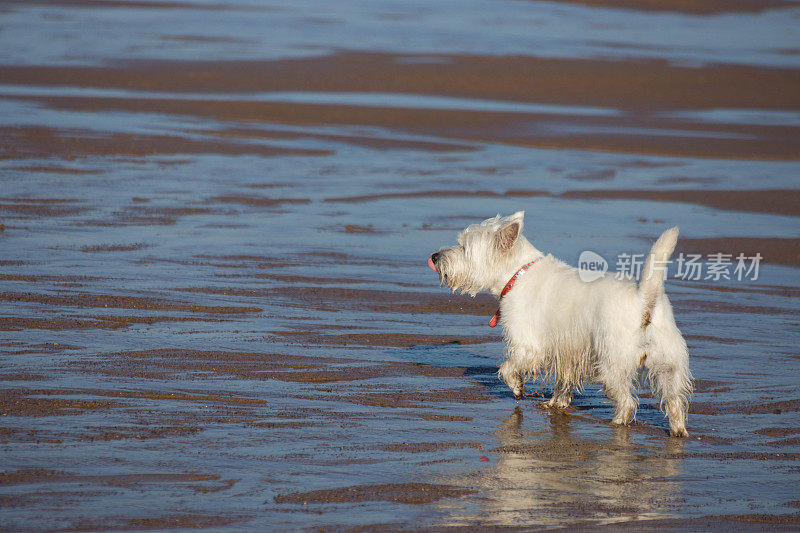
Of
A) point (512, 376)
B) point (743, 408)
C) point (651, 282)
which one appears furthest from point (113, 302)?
point (743, 408)

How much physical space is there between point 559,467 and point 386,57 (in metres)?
25.3

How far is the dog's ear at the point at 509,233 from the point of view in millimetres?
7516

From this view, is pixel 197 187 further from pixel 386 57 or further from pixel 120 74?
pixel 386 57

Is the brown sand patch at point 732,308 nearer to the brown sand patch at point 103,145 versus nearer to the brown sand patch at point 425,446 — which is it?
the brown sand patch at point 425,446

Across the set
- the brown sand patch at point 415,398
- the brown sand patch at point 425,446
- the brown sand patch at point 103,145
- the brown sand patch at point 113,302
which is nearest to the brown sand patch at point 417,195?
→ the brown sand patch at point 103,145

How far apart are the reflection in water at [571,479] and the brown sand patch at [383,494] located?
8.2 inches

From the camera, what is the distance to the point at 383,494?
5.86 meters

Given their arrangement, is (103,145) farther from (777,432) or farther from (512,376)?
(777,432)

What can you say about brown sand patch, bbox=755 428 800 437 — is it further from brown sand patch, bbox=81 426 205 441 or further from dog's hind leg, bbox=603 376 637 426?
brown sand patch, bbox=81 426 205 441

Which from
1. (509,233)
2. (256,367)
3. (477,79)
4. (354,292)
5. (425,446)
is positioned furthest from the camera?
(477,79)

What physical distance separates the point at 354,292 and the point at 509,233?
3210 mm

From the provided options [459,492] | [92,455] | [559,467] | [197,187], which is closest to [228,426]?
[92,455]

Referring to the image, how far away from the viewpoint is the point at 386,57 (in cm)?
3072

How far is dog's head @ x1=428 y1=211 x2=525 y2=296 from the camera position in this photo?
7660mm
